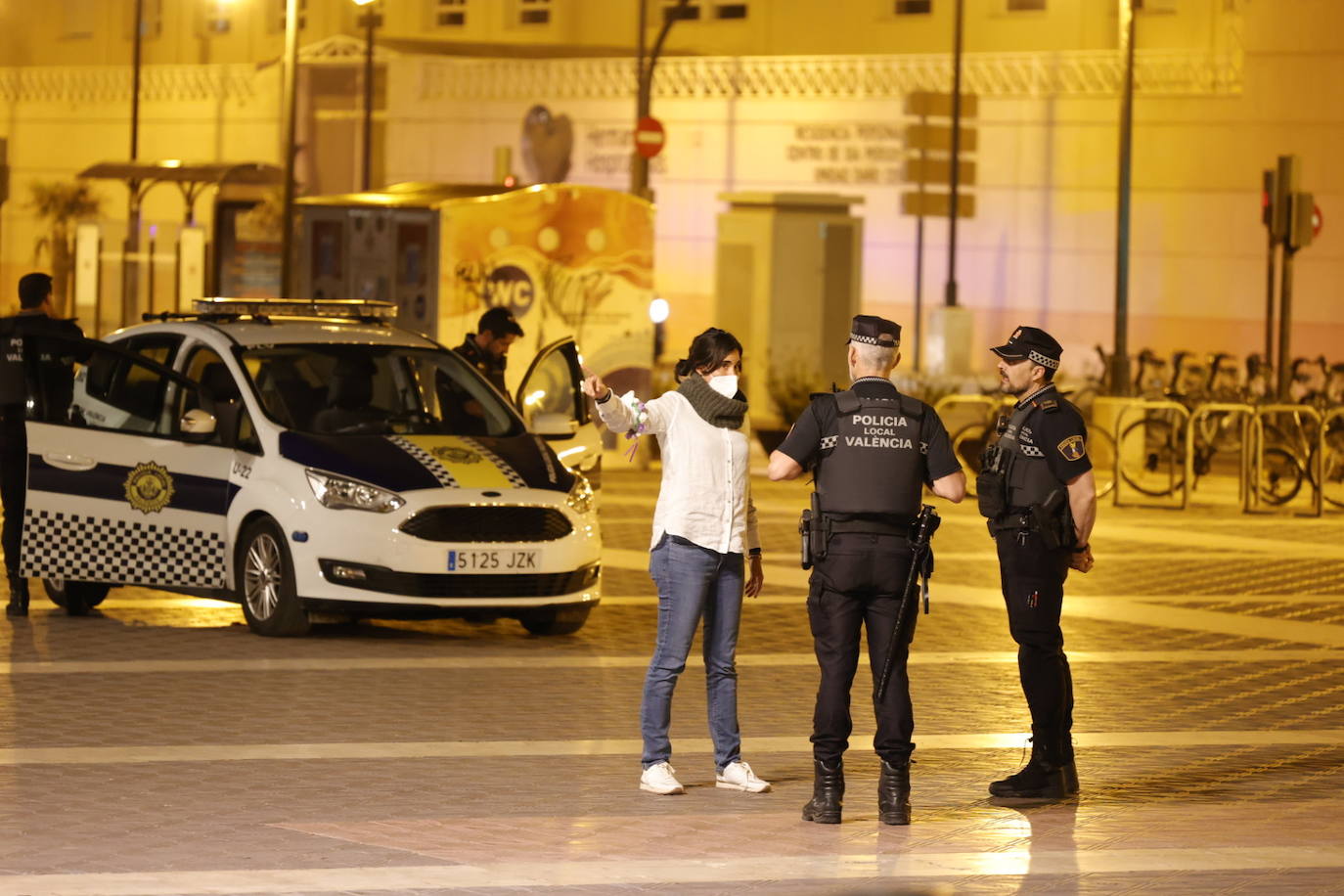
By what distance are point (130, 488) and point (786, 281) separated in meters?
20.5

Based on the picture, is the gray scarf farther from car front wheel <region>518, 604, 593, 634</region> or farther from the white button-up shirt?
car front wheel <region>518, 604, 593, 634</region>

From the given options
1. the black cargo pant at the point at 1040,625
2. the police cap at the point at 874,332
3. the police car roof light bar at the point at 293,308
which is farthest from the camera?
the police car roof light bar at the point at 293,308

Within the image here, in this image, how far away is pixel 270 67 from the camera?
59594 millimetres

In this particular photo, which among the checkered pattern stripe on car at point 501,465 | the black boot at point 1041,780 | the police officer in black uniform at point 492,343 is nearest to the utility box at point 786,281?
the police officer in black uniform at point 492,343

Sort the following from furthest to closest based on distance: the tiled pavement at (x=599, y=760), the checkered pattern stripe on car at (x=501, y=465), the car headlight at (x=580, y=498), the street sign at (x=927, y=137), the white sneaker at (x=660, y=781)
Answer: the street sign at (x=927, y=137) < the car headlight at (x=580, y=498) < the checkered pattern stripe on car at (x=501, y=465) < the white sneaker at (x=660, y=781) < the tiled pavement at (x=599, y=760)

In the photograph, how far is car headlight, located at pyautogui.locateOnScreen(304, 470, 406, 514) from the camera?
13.2 meters

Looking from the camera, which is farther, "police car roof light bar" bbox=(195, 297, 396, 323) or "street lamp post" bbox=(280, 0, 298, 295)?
"street lamp post" bbox=(280, 0, 298, 295)

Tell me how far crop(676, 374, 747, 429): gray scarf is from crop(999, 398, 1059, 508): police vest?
0.98 m

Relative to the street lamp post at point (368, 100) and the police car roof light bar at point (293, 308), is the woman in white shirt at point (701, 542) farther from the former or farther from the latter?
the street lamp post at point (368, 100)

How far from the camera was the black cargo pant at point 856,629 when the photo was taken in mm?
8867

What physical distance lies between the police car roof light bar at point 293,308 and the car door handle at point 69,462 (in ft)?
3.76

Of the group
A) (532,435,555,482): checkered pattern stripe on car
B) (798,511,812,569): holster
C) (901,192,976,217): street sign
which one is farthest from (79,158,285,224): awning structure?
(798,511,812,569): holster

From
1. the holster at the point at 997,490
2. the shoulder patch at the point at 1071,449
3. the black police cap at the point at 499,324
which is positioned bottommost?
the holster at the point at 997,490

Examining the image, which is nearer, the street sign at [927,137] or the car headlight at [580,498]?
the car headlight at [580,498]
